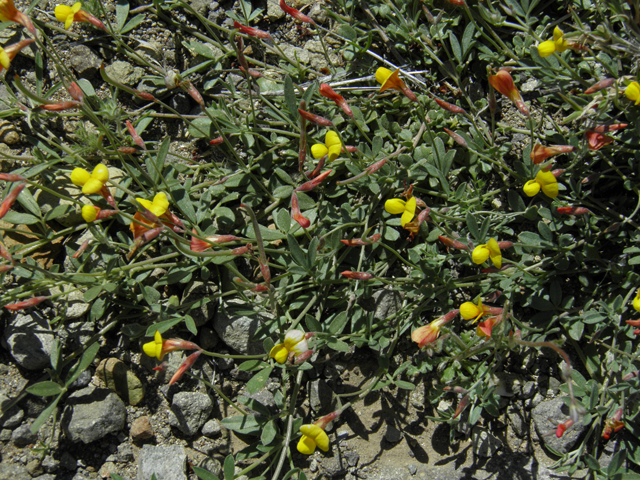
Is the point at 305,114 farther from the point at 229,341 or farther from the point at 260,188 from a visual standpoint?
the point at 229,341

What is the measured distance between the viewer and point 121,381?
3541mm

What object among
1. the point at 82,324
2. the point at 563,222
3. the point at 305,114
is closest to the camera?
the point at 305,114

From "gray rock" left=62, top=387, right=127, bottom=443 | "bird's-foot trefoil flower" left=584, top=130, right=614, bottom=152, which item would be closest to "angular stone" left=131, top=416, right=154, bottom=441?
"gray rock" left=62, top=387, right=127, bottom=443

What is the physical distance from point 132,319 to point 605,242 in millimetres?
3691

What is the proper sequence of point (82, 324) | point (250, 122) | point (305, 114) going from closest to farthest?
point (305, 114), point (82, 324), point (250, 122)

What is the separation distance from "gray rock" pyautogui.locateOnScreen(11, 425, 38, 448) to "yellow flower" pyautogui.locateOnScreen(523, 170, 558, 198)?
152 inches

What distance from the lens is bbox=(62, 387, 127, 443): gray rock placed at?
11.0 ft

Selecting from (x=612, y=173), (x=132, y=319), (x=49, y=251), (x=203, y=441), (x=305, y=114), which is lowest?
(x=203, y=441)

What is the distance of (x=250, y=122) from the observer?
3.81m

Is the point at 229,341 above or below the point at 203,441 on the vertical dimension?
above

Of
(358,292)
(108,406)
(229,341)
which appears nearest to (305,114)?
(358,292)

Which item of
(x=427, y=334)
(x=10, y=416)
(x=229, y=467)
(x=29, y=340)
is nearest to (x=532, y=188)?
(x=427, y=334)

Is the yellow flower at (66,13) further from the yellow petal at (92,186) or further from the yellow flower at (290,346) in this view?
the yellow flower at (290,346)

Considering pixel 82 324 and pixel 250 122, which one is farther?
pixel 250 122
